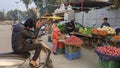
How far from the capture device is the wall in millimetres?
15557

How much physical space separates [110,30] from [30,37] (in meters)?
5.38

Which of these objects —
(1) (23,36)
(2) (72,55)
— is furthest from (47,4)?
(1) (23,36)

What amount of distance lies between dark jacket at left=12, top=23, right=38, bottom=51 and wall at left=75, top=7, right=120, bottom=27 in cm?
882

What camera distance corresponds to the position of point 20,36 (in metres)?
7.50

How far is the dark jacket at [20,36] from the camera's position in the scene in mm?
7434

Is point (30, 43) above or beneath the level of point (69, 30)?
above

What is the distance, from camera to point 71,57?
437 inches

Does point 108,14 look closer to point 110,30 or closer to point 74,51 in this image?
point 110,30

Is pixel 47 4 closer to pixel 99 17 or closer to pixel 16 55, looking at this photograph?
pixel 99 17

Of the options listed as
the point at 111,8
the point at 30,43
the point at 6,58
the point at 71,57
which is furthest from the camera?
the point at 111,8

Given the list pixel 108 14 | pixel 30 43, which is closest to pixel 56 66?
pixel 30 43

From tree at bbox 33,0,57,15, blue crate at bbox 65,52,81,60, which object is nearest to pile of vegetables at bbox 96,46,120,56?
blue crate at bbox 65,52,81,60

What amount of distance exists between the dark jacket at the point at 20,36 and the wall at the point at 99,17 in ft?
28.9

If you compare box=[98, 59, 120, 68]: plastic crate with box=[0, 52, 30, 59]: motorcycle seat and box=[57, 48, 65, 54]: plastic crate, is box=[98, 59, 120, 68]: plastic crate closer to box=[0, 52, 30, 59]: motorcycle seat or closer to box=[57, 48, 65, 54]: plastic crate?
box=[0, 52, 30, 59]: motorcycle seat
